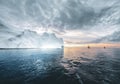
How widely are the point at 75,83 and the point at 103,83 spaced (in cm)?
548

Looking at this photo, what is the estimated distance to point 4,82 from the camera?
15.2m

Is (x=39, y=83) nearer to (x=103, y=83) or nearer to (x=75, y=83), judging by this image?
(x=75, y=83)

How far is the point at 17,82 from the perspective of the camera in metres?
15.3

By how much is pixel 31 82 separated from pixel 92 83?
1207 cm

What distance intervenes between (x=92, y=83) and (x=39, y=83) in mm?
10388

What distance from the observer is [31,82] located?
1543cm

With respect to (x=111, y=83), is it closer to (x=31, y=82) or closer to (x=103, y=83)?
(x=103, y=83)

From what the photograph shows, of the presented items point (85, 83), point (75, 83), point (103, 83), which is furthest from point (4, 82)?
point (103, 83)

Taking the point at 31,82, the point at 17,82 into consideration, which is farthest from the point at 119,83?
the point at 17,82

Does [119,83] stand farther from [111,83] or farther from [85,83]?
[85,83]

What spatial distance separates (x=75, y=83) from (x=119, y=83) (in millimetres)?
8425

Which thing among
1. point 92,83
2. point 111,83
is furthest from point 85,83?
point 111,83

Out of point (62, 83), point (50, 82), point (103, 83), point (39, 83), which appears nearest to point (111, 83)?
point (103, 83)

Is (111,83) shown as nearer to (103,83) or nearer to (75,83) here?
(103,83)
